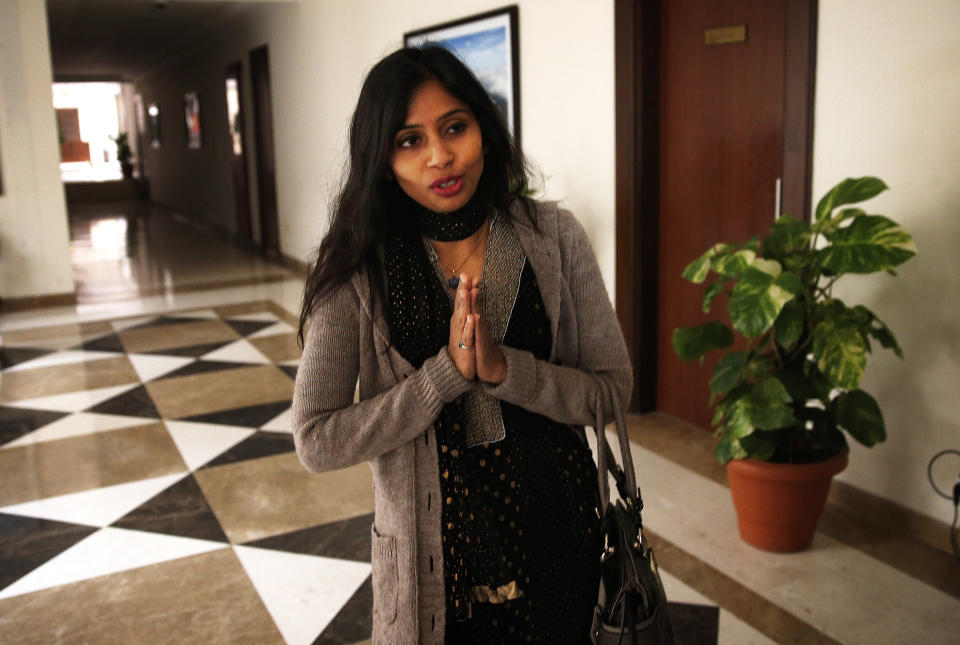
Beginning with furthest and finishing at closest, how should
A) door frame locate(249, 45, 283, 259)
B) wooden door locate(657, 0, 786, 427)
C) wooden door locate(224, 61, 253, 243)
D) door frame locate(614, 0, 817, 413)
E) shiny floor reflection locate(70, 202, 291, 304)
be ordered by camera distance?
1. wooden door locate(224, 61, 253, 243)
2. door frame locate(249, 45, 283, 259)
3. shiny floor reflection locate(70, 202, 291, 304)
4. door frame locate(614, 0, 817, 413)
5. wooden door locate(657, 0, 786, 427)

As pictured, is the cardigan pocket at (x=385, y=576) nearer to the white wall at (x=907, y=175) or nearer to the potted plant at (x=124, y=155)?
the white wall at (x=907, y=175)

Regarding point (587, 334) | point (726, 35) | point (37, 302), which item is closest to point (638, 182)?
point (726, 35)

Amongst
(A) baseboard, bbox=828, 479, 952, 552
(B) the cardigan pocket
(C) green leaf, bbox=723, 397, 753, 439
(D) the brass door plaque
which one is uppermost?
(D) the brass door plaque

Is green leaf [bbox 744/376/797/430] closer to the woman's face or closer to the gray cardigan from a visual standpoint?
the gray cardigan

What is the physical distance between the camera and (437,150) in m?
1.20

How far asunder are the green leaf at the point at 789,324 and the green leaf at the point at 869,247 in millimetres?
165

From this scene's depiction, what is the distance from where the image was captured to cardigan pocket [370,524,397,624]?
1285 millimetres

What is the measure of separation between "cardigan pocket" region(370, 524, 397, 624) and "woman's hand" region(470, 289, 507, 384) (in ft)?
0.95

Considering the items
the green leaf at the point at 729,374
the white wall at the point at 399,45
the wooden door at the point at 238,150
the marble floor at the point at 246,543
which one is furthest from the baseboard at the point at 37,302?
the green leaf at the point at 729,374

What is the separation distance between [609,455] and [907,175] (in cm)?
196

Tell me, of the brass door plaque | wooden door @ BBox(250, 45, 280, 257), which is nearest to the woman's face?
the brass door plaque

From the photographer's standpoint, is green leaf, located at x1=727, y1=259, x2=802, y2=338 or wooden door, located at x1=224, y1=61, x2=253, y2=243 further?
wooden door, located at x1=224, y1=61, x2=253, y2=243

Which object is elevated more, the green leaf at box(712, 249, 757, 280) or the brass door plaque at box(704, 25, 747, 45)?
the brass door plaque at box(704, 25, 747, 45)

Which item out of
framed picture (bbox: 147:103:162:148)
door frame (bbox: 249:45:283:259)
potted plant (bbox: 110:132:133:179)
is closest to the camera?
door frame (bbox: 249:45:283:259)
